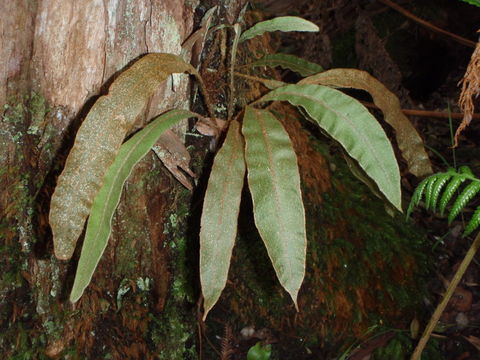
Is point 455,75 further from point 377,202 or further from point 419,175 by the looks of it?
point 419,175

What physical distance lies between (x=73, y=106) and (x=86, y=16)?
9.1 inches

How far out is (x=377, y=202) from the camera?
186cm

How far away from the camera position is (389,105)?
133cm

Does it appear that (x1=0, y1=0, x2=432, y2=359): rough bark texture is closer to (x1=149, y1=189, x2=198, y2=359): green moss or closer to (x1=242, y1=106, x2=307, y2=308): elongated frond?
(x1=149, y1=189, x2=198, y2=359): green moss

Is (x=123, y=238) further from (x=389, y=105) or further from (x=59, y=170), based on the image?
(x=389, y=105)

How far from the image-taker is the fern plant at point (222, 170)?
0.95 metres

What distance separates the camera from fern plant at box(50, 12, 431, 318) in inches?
37.6

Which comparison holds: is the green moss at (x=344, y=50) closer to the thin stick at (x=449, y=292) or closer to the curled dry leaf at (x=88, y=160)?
the thin stick at (x=449, y=292)

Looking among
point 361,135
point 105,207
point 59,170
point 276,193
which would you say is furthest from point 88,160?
point 361,135

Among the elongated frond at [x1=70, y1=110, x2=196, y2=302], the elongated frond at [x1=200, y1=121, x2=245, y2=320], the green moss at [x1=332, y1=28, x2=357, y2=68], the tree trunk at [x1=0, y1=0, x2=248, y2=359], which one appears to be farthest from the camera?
the green moss at [x1=332, y1=28, x2=357, y2=68]

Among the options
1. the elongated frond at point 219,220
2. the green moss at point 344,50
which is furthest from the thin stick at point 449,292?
the green moss at point 344,50

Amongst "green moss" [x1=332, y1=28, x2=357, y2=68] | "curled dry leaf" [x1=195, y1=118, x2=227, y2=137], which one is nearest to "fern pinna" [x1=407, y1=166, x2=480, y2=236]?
"curled dry leaf" [x1=195, y1=118, x2=227, y2=137]

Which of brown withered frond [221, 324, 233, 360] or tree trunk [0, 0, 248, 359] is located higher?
tree trunk [0, 0, 248, 359]

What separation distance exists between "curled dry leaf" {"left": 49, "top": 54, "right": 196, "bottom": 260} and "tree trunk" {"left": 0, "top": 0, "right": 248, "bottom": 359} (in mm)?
239
